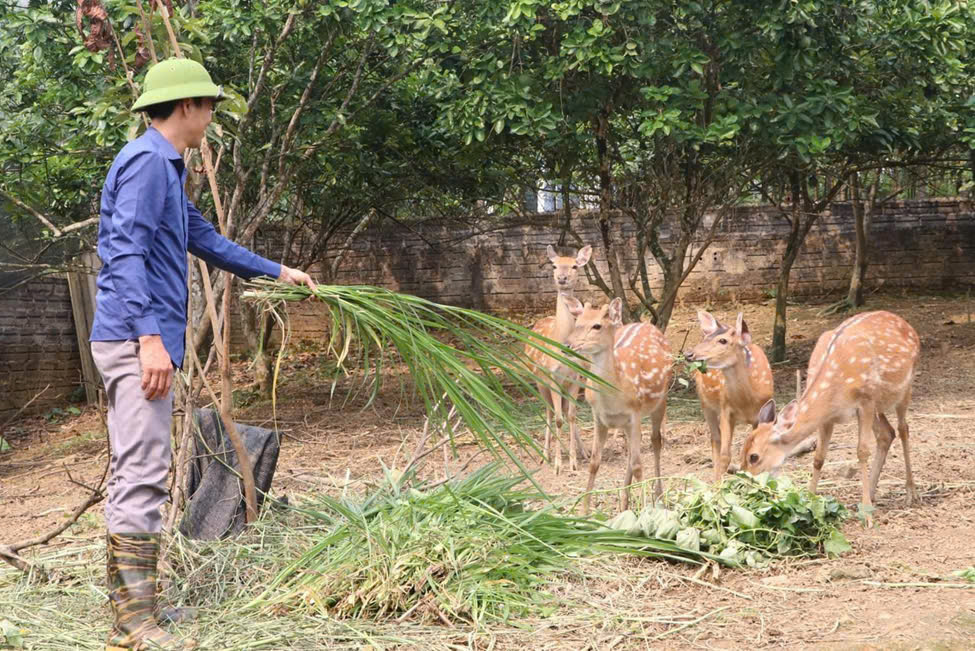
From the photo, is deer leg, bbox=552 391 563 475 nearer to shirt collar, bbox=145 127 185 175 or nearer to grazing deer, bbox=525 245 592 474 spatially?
grazing deer, bbox=525 245 592 474

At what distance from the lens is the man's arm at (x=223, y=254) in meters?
→ 4.13

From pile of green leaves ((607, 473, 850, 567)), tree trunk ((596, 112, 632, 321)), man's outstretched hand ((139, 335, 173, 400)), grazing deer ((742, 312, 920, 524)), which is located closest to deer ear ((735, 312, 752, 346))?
grazing deer ((742, 312, 920, 524))

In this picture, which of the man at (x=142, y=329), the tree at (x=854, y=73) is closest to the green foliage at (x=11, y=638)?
the man at (x=142, y=329)

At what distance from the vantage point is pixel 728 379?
674cm

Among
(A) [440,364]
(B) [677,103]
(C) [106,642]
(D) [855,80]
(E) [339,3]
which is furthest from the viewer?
(D) [855,80]

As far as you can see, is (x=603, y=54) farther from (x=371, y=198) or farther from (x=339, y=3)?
(x=371, y=198)

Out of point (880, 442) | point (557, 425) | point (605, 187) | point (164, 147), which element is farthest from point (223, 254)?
point (605, 187)

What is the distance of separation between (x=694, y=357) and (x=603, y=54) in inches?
107

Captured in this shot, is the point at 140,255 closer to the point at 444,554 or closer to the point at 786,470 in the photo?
the point at 444,554

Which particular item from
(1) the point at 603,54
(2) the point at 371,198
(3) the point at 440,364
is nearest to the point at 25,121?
(2) the point at 371,198

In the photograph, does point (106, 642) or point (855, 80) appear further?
point (855, 80)

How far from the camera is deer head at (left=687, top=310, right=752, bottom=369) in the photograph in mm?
6586

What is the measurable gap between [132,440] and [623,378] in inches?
129

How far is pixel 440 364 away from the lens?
4.26 m
